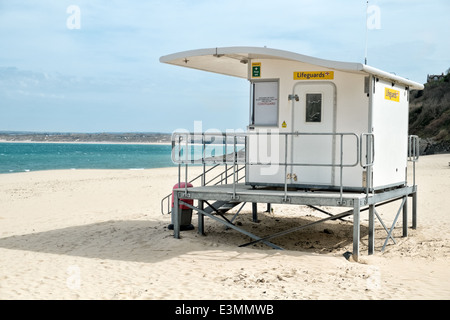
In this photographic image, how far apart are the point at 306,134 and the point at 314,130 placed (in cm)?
67

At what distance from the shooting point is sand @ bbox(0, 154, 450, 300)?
7773 millimetres

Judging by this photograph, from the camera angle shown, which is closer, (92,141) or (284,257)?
(284,257)

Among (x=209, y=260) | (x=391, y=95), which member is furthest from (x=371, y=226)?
(x=209, y=260)

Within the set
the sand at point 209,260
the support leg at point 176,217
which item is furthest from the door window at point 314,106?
the support leg at point 176,217

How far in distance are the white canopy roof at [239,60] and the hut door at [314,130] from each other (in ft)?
2.32

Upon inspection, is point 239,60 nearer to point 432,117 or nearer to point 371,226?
point 371,226

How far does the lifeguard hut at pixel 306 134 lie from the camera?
1012 centimetres

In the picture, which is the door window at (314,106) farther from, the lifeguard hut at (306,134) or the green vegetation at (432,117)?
the green vegetation at (432,117)

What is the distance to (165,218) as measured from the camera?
14.4 meters

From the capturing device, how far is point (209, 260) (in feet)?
31.2

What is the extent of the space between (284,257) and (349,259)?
1.15 meters

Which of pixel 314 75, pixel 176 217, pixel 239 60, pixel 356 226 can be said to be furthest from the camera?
pixel 239 60
